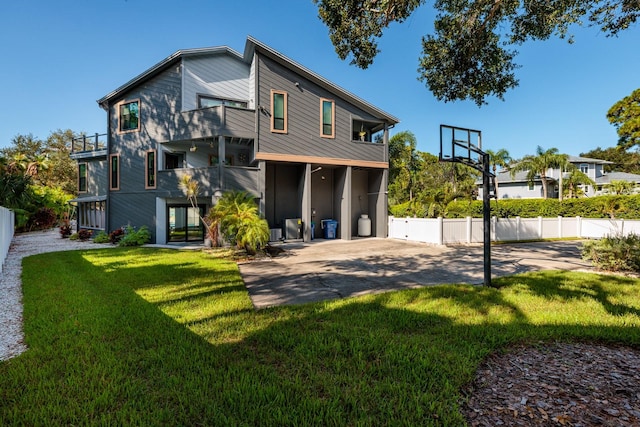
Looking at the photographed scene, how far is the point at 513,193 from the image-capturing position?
38688mm

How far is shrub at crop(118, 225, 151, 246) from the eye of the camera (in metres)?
13.8

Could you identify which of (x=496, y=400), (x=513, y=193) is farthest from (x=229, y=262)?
(x=513, y=193)

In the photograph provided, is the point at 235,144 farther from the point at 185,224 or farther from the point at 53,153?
the point at 53,153

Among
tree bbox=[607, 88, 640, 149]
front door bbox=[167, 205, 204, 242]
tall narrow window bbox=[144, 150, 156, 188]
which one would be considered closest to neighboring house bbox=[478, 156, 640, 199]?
tree bbox=[607, 88, 640, 149]

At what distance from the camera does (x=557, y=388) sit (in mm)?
2723

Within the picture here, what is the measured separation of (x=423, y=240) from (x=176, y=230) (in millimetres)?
13091

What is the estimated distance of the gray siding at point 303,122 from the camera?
46.1 ft

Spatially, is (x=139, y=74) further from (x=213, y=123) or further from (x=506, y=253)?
(x=506, y=253)

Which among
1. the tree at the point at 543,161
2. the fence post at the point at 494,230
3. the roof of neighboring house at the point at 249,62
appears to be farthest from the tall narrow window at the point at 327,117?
the tree at the point at 543,161

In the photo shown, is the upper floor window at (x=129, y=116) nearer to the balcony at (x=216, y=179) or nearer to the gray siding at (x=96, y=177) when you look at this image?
the gray siding at (x=96, y=177)

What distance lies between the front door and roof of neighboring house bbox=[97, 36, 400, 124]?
7.21 m

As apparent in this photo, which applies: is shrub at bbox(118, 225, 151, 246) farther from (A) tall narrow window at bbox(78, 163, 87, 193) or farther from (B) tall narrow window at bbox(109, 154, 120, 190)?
(A) tall narrow window at bbox(78, 163, 87, 193)

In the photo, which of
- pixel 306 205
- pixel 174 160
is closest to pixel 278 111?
pixel 306 205

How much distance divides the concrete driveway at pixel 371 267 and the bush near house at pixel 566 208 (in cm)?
585
